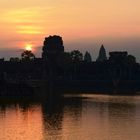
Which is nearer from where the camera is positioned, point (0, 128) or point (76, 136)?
point (76, 136)

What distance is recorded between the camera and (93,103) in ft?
356

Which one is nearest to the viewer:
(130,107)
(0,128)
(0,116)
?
(0,128)

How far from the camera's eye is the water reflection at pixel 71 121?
61469 millimetres

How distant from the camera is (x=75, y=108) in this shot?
316ft

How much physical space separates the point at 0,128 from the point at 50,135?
820cm

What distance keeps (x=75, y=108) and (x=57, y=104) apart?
9.48 meters

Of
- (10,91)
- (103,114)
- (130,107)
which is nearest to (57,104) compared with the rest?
(130,107)

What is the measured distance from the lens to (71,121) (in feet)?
247

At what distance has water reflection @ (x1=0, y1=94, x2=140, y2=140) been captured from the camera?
61.5 meters

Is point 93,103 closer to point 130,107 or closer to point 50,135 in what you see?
point 130,107

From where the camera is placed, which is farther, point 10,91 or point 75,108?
point 10,91

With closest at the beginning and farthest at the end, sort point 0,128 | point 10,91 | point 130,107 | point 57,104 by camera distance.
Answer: point 0,128
point 130,107
point 57,104
point 10,91

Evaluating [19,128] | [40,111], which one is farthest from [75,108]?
[19,128]

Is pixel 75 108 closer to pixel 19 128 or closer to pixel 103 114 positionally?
pixel 103 114
